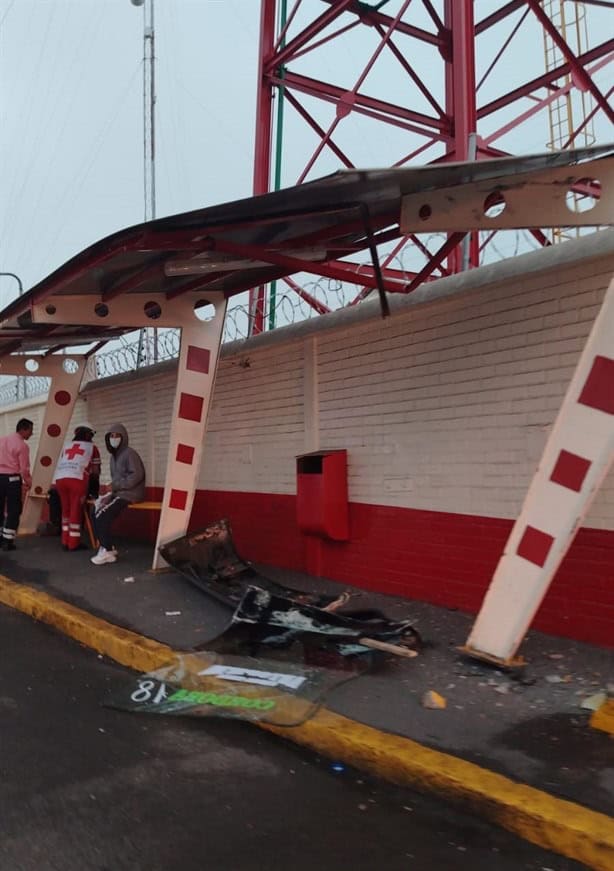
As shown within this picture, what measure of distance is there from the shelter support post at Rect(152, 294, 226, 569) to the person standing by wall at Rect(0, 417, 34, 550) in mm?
3229

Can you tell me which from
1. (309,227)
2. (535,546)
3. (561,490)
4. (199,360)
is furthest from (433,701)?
(199,360)

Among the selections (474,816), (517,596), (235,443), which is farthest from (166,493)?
(474,816)

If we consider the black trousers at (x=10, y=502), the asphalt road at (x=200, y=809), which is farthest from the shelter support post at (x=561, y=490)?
the black trousers at (x=10, y=502)

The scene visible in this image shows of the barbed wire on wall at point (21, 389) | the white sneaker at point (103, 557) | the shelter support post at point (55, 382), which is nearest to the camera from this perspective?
the white sneaker at point (103, 557)

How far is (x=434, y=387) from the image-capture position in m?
5.99

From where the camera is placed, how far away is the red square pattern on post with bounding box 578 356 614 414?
4047 mm

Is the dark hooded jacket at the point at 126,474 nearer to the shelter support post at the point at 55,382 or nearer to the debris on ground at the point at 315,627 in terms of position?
the debris on ground at the point at 315,627

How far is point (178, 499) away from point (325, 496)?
1.80m

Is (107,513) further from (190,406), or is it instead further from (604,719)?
(604,719)

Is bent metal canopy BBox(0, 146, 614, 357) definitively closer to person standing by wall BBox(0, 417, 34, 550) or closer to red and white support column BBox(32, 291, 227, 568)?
red and white support column BBox(32, 291, 227, 568)

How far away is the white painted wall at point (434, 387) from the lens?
16.5ft

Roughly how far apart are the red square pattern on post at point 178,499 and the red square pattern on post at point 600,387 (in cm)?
458

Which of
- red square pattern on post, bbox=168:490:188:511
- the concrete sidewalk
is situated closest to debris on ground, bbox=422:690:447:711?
the concrete sidewalk

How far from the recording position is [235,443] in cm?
856
